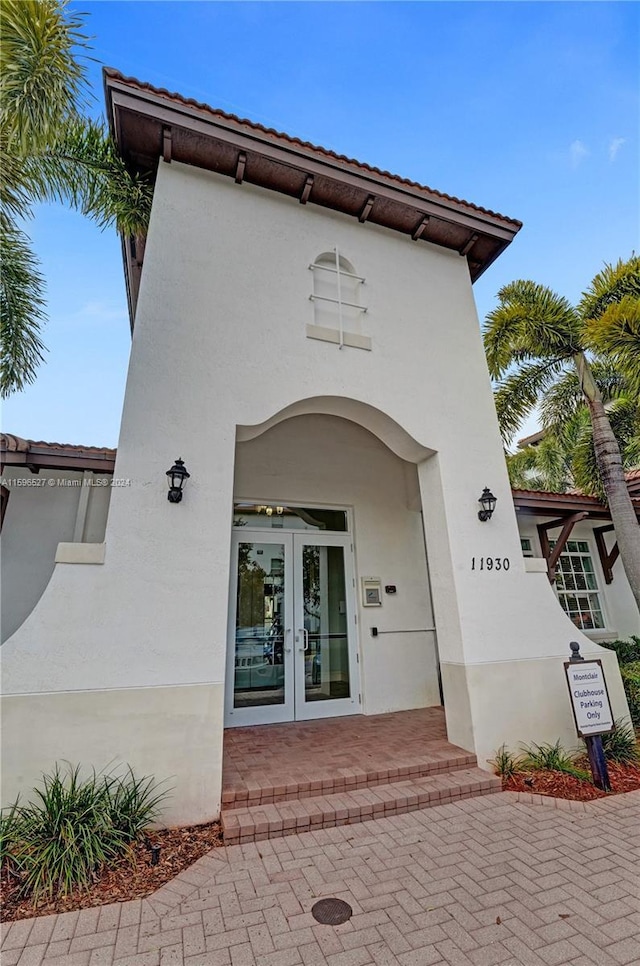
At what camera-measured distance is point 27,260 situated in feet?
22.4

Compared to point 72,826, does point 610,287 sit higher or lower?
higher

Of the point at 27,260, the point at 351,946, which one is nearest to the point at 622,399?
the point at 351,946

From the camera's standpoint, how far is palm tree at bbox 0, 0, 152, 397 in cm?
444

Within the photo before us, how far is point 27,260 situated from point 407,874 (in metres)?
9.39

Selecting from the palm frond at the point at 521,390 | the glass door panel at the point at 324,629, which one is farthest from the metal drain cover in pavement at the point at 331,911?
the palm frond at the point at 521,390

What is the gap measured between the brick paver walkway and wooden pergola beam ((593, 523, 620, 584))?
756 centimetres

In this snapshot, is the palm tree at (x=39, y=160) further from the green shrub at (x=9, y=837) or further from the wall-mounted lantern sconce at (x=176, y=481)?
the green shrub at (x=9, y=837)

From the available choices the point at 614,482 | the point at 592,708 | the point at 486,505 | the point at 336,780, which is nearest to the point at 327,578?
the point at 486,505

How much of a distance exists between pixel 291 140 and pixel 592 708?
8514 mm

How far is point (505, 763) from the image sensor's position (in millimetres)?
5004

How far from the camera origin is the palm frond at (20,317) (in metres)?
6.80

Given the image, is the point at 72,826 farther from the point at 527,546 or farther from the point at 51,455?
the point at 527,546

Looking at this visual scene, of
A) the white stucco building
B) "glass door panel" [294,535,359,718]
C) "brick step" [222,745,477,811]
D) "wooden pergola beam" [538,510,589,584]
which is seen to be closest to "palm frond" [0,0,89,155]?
the white stucco building

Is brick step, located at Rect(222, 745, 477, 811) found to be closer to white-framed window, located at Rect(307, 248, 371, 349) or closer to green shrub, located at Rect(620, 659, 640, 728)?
green shrub, located at Rect(620, 659, 640, 728)
